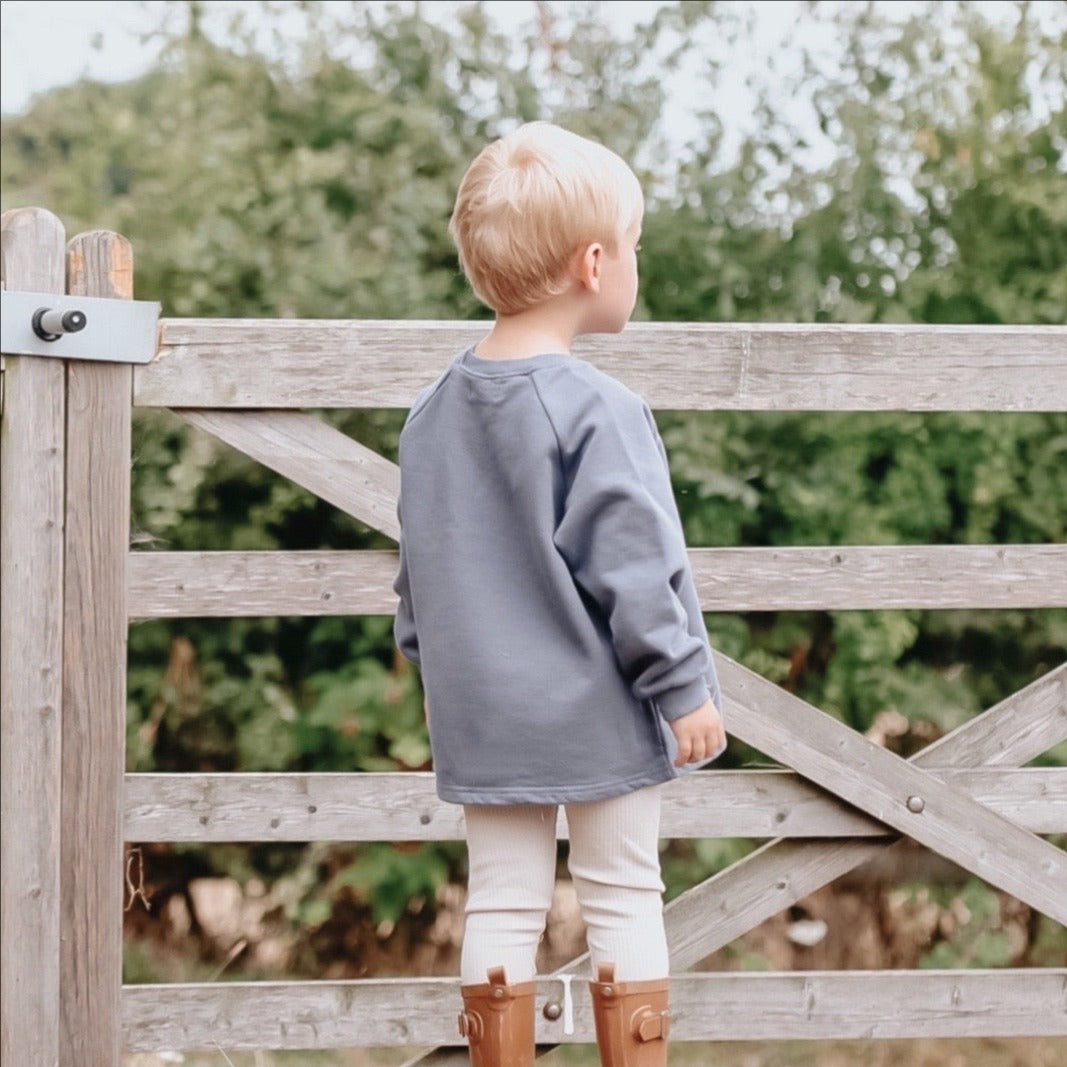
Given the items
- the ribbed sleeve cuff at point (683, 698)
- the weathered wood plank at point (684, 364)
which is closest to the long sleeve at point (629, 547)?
the ribbed sleeve cuff at point (683, 698)

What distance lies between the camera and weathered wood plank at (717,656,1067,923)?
2.92 meters

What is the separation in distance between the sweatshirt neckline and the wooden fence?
2.43ft

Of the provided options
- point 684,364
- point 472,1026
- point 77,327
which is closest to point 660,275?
point 684,364

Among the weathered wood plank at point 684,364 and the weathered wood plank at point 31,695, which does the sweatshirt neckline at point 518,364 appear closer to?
the weathered wood plank at point 684,364

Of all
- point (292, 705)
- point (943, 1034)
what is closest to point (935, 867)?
point (943, 1034)

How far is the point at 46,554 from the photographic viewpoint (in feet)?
8.94

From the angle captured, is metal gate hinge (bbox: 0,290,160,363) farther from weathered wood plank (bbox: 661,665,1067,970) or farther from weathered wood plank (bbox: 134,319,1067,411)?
Answer: weathered wood plank (bbox: 661,665,1067,970)

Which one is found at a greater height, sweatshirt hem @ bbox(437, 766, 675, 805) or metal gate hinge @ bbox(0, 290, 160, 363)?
metal gate hinge @ bbox(0, 290, 160, 363)

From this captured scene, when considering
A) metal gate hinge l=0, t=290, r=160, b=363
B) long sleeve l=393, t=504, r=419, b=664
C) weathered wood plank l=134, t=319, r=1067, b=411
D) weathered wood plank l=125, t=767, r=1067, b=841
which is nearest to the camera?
long sleeve l=393, t=504, r=419, b=664

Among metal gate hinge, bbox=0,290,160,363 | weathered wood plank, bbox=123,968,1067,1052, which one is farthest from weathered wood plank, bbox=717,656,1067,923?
metal gate hinge, bbox=0,290,160,363

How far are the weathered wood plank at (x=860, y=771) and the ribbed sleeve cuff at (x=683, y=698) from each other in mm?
900

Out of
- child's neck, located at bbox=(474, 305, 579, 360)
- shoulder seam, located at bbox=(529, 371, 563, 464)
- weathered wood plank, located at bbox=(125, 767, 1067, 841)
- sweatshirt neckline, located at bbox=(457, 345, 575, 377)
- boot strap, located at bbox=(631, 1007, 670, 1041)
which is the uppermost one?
child's neck, located at bbox=(474, 305, 579, 360)

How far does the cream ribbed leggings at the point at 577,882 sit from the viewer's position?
6.97 feet

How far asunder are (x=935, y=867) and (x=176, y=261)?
229 cm
